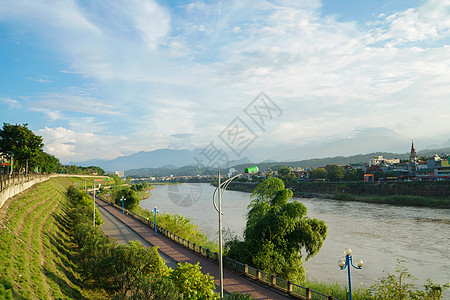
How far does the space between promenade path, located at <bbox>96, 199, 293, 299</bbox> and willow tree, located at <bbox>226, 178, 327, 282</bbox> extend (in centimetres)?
220

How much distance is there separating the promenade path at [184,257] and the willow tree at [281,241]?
7.21 feet

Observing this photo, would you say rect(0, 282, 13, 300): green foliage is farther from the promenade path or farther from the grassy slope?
the promenade path

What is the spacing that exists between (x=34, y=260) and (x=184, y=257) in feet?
37.5

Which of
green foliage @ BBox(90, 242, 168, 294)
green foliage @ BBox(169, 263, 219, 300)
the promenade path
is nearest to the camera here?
green foliage @ BBox(169, 263, 219, 300)

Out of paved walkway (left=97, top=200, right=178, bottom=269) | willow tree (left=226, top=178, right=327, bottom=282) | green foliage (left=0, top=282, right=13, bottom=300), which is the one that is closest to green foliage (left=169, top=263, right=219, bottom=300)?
green foliage (left=0, top=282, right=13, bottom=300)

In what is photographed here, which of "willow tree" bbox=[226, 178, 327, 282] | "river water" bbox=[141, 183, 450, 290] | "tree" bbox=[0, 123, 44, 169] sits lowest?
"river water" bbox=[141, 183, 450, 290]

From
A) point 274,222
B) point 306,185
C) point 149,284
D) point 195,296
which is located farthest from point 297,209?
point 306,185

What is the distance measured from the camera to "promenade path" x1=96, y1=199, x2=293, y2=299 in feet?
54.9

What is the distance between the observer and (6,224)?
17.2m

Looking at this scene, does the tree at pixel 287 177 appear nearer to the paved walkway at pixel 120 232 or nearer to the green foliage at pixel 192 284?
the paved walkway at pixel 120 232

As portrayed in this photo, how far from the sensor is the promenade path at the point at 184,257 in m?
16.7

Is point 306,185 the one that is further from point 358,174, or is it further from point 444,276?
point 444,276

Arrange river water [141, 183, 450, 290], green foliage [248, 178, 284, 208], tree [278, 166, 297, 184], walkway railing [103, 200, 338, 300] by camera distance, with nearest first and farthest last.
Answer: walkway railing [103, 200, 338, 300] → green foliage [248, 178, 284, 208] → river water [141, 183, 450, 290] → tree [278, 166, 297, 184]

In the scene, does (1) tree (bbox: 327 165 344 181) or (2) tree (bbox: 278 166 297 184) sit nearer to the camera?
(1) tree (bbox: 327 165 344 181)
